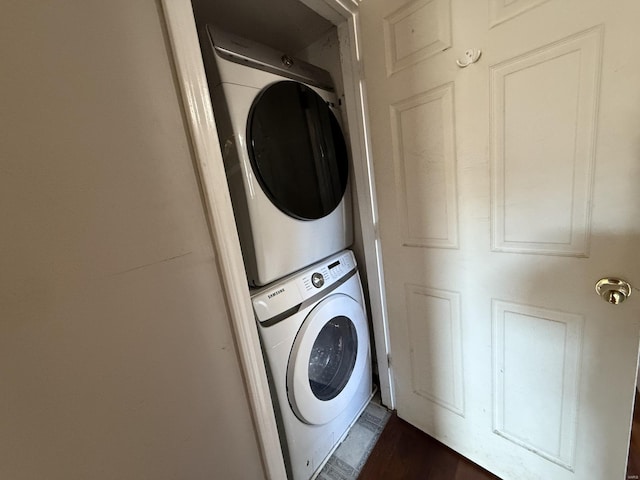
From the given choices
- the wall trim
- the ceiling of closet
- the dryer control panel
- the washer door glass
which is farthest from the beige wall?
the ceiling of closet

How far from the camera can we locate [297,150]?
3.35 feet

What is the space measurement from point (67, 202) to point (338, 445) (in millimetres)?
1466

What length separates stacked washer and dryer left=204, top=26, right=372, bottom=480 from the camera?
0.87m

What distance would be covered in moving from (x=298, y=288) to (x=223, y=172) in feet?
1.78

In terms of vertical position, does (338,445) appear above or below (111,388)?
below

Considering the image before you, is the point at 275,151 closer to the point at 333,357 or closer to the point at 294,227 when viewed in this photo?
the point at 294,227

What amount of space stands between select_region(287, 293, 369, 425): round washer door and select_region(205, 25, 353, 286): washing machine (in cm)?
26

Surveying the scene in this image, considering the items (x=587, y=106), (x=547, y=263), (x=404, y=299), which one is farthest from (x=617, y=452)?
(x=587, y=106)

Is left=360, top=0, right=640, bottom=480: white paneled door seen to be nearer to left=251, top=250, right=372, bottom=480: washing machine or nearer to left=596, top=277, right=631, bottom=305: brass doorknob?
left=596, top=277, right=631, bottom=305: brass doorknob

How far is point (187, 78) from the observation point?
0.58 metres

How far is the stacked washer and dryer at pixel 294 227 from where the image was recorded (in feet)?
2.84

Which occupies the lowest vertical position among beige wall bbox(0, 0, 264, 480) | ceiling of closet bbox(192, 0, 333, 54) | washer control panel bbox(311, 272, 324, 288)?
washer control panel bbox(311, 272, 324, 288)

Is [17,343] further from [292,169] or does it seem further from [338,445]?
[338,445]

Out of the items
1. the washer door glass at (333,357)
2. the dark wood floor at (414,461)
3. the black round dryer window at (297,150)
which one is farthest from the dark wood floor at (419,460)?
the black round dryer window at (297,150)
